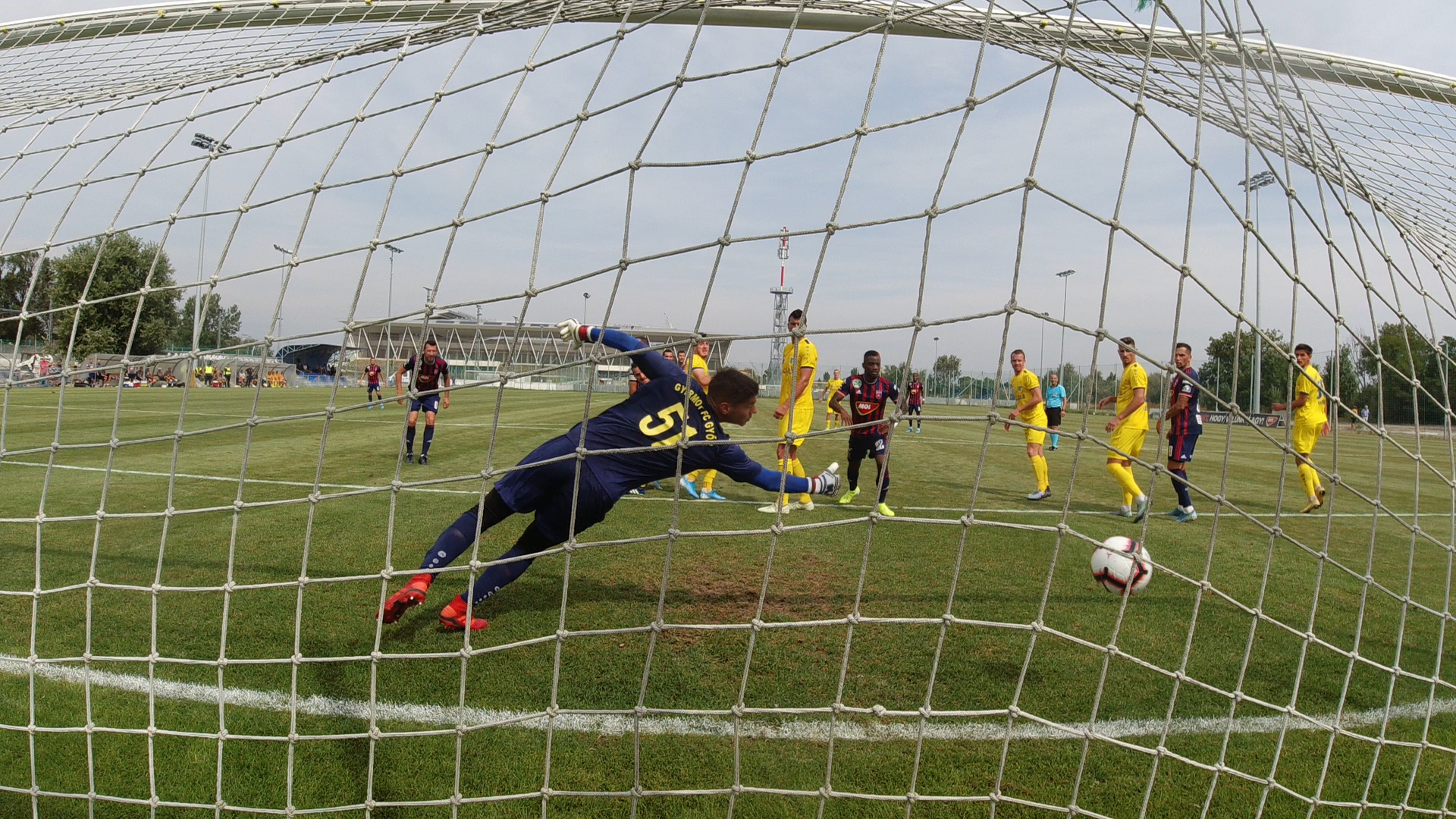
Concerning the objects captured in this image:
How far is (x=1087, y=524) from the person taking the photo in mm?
7680

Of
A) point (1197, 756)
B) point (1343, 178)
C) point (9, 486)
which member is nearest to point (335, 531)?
point (9, 486)

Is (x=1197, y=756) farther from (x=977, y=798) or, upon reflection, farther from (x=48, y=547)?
(x=48, y=547)

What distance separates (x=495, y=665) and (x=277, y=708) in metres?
0.83

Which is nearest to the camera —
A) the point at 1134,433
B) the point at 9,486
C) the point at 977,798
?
the point at 977,798

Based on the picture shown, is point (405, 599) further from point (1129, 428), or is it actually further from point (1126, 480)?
point (1129, 428)

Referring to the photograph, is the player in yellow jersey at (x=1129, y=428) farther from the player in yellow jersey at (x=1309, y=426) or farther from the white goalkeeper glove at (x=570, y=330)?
the white goalkeeper glove at (x=570, y=330)

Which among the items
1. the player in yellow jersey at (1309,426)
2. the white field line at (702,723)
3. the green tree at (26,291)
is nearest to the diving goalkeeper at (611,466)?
the white field line at (702,723)

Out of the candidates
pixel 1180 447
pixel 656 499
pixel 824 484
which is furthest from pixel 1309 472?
pixel 656 499

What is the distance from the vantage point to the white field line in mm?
3080

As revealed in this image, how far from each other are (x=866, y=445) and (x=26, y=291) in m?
6.24

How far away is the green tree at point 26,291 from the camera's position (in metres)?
3.57

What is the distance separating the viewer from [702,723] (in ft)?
10.3

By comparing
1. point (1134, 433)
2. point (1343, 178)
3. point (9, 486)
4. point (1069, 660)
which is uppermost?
point (1343, 178)

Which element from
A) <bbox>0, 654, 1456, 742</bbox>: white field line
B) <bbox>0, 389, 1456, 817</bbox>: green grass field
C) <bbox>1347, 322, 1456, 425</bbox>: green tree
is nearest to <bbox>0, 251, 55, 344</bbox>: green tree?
<bbox>0, 389, 1456, 817</bbox>: green grass field
